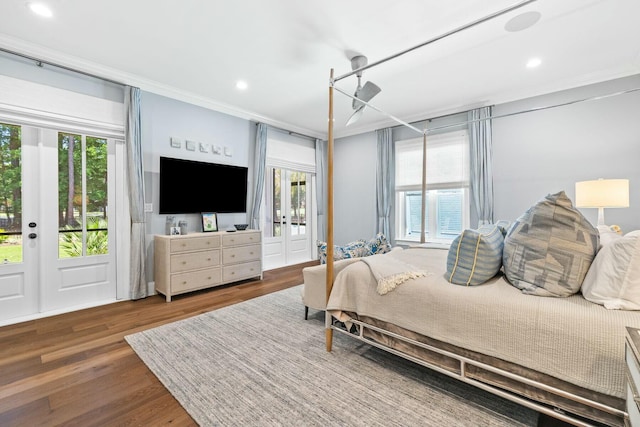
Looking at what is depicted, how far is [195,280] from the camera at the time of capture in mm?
3770

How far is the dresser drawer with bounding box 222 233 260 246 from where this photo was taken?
13.5ft

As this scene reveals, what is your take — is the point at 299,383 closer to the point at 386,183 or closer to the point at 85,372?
the point at 85,372

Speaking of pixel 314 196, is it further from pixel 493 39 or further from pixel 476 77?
pixel 493 39

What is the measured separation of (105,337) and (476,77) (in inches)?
191

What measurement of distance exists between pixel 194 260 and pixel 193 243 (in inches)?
9.0

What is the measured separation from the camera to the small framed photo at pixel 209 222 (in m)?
4.19

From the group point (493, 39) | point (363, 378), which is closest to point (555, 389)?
point (363, 378)

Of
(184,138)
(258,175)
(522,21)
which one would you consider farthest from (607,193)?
(184,138)

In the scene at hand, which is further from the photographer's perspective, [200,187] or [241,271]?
[241,271]

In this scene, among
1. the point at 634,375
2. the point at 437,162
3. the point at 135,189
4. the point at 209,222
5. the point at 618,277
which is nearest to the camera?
the point at 634,375

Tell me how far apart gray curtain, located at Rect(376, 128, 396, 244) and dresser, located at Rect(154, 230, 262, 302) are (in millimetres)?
2234

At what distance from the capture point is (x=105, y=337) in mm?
2568

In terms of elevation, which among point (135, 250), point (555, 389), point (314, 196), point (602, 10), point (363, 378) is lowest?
point (363, 378)

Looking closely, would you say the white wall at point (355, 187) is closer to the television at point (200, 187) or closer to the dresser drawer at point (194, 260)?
the television at point (200, 187)
